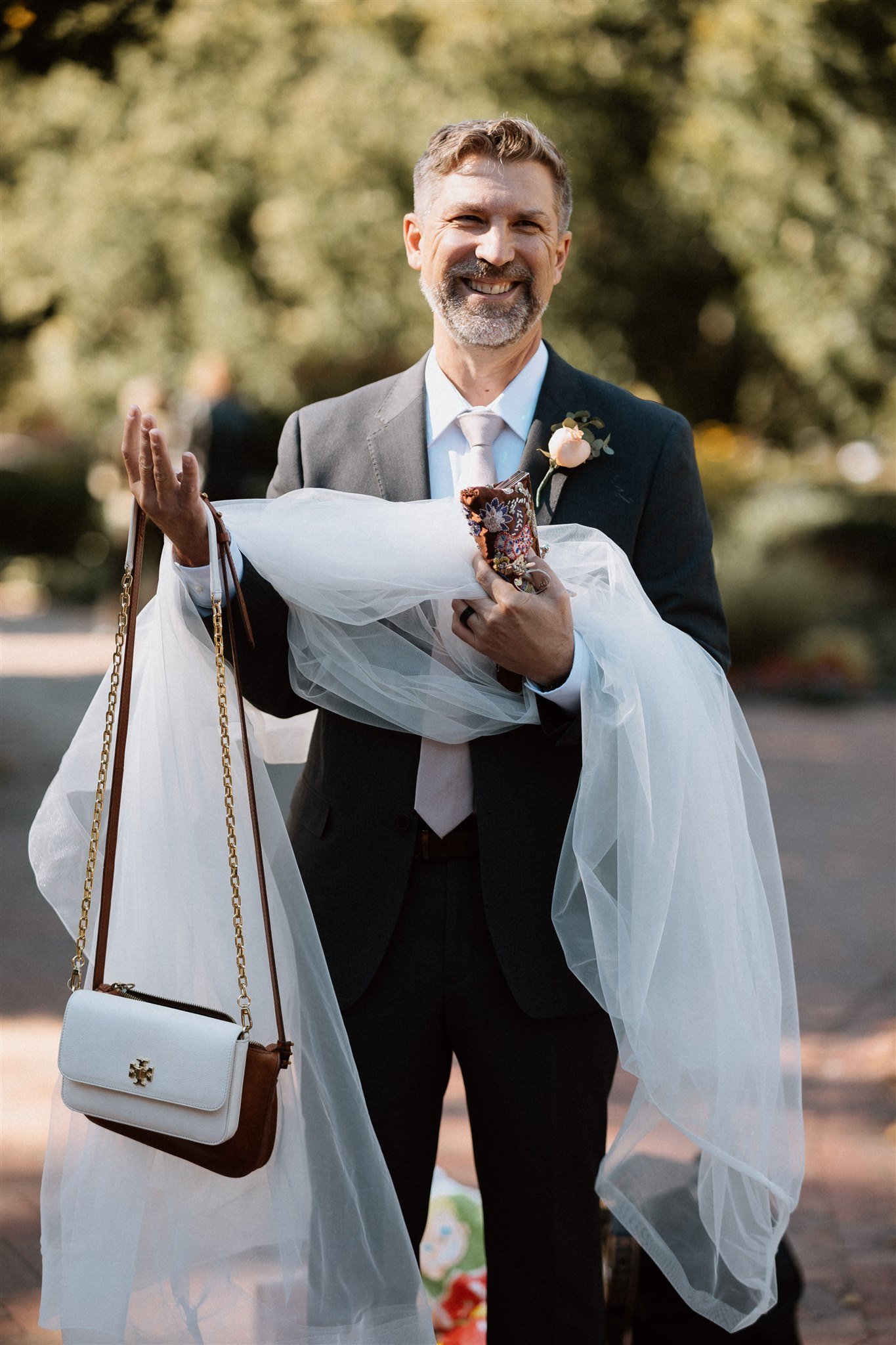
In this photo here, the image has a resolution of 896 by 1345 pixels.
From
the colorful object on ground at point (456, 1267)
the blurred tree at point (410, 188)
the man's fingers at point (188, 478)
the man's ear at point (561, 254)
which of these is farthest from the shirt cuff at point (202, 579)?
the blurred tree at point (410, 188)

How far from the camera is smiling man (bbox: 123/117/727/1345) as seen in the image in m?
2.38

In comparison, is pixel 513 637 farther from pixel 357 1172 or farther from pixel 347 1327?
pixel 347 1327

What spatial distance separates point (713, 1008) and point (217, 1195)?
908 mm

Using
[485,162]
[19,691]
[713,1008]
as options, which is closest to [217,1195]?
[713,1008]

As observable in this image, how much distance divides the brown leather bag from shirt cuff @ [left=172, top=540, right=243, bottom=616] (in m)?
0.03

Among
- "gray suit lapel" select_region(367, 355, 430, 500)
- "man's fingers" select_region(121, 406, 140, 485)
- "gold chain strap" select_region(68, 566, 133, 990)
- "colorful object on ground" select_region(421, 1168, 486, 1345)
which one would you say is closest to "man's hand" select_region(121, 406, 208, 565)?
"man's fingers" select_region(121, 406, 140, 485)

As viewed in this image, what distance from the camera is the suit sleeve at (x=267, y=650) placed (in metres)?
2.38

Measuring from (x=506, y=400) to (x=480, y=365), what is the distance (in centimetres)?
8

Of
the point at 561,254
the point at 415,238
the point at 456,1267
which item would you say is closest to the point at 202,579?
the point at 415,238

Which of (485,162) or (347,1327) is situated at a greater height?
(485,162)

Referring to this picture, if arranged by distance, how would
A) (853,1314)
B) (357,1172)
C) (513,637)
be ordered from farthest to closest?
(853,1314), (357,1172), (513,637)

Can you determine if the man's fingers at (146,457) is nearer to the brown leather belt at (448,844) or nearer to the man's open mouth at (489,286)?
the man's open mouth at (489,286)

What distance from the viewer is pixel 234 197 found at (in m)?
19.3

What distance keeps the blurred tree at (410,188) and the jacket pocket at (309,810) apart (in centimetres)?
1510
